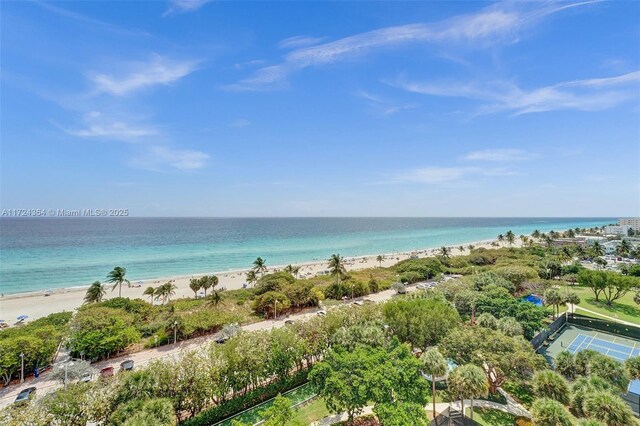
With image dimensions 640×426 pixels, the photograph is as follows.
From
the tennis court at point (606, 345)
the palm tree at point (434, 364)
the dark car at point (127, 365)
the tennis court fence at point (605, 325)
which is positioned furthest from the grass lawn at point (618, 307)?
the dark car at point (127, 365)

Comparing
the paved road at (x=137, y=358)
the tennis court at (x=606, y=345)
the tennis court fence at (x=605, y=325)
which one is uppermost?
the paved road at (x=137, y=358)

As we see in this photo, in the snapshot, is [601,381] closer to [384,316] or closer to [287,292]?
[384,316]

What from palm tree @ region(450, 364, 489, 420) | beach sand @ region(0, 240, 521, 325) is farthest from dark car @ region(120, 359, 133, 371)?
beach sand @ region(0, 240, 521, 325)

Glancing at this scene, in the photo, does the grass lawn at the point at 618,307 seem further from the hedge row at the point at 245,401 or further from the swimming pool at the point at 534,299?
the hedge row at the point at 245,401

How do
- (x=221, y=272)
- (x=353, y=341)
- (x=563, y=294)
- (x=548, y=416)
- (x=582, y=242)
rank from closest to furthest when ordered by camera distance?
1. (x=548, y=416)
2. (x=353, y=341)
3. (x=563, y=294)
4. (x=221, y=272)
5. (x=582, y=242)

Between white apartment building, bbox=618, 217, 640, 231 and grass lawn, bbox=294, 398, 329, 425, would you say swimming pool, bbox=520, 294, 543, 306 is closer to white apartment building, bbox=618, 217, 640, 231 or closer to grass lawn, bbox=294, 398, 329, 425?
grass lawn, bbox=294, 398, 329, 425

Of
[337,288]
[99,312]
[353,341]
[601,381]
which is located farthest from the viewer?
[337,288]

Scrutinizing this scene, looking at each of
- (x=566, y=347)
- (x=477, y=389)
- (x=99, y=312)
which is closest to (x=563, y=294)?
(x=566, y=347)
